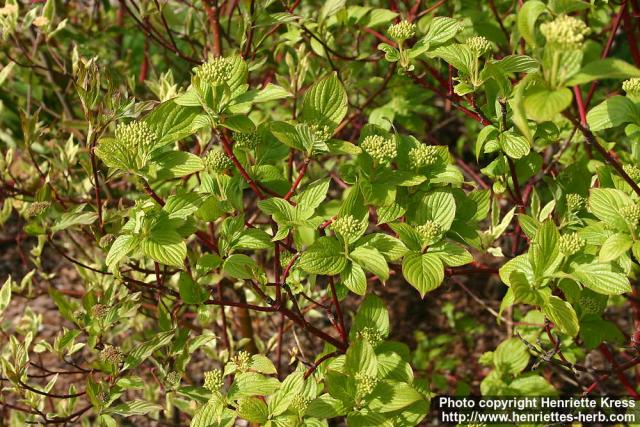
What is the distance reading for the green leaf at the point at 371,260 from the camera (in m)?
1.11

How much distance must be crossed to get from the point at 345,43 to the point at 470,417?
1.44 m

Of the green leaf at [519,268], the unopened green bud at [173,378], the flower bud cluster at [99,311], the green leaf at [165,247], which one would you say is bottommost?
the unopened green bud at [173,378]

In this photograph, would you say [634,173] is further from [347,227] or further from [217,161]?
[217,161]

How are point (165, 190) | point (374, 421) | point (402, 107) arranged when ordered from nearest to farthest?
point (374, 421) < point (165, 190) < point (402, 107)

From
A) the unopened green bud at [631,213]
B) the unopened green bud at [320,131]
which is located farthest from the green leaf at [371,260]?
the unopened green bud at [631,213]

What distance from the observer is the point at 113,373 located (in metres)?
1.36

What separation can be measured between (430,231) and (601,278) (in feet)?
1.01

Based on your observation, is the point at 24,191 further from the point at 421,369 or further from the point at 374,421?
the point at 421,369

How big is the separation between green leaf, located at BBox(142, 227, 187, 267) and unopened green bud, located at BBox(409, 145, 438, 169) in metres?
0.48

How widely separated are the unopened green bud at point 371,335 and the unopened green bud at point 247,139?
0.45 metres

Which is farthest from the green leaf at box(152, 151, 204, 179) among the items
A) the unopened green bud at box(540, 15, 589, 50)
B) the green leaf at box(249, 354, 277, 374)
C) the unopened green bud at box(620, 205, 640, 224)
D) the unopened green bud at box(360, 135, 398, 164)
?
the unopened green bud at box(620, 205, 640, 224)

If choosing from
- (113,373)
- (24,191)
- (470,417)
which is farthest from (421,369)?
(24,191)

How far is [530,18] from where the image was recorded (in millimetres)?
989

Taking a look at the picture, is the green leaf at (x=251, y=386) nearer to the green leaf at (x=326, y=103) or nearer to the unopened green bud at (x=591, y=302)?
the green leaf at (x=326, y=103)
